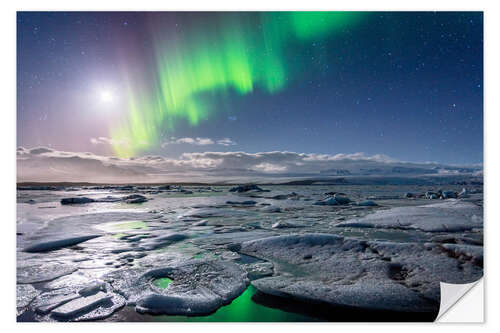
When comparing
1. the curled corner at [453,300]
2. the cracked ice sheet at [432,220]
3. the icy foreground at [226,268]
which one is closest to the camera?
the icy foreground at [226,268]

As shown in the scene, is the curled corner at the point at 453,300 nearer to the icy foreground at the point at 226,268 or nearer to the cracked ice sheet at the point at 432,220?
the icy foreground at the point at 226,268

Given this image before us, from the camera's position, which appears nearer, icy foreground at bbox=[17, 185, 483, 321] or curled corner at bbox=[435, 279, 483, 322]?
icy foreground at bbox=[17, 185, 483, 321]

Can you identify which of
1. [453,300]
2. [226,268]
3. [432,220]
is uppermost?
[432,220]

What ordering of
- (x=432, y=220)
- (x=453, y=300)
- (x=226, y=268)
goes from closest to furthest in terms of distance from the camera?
(x=453, y=300)
(x=226, y=268)
(x=432, y=220)

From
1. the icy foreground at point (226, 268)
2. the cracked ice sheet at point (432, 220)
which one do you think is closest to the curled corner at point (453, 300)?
the icy foreground at point (226, 268)

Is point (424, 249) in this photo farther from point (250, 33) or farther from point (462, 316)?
point (250, 33)

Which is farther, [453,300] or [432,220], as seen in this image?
[432,220]

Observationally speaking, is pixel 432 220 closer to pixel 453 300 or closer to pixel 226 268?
pixel 453 300

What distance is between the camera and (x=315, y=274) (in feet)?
9.84

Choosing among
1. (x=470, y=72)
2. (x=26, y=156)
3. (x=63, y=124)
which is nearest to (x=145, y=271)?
(x=26, y=156)

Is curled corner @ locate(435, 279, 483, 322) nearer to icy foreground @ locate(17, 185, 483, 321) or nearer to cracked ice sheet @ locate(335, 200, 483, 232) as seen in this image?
→ icy foreground @ locate(17, 185, 483, 321)

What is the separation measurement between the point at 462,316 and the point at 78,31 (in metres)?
6.21

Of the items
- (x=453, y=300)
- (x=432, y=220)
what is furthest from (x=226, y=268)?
(x=432, y=220)

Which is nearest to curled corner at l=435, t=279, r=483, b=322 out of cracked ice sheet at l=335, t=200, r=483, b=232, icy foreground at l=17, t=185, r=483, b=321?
icy foreground at l=17, t=185, r=483, b=321
